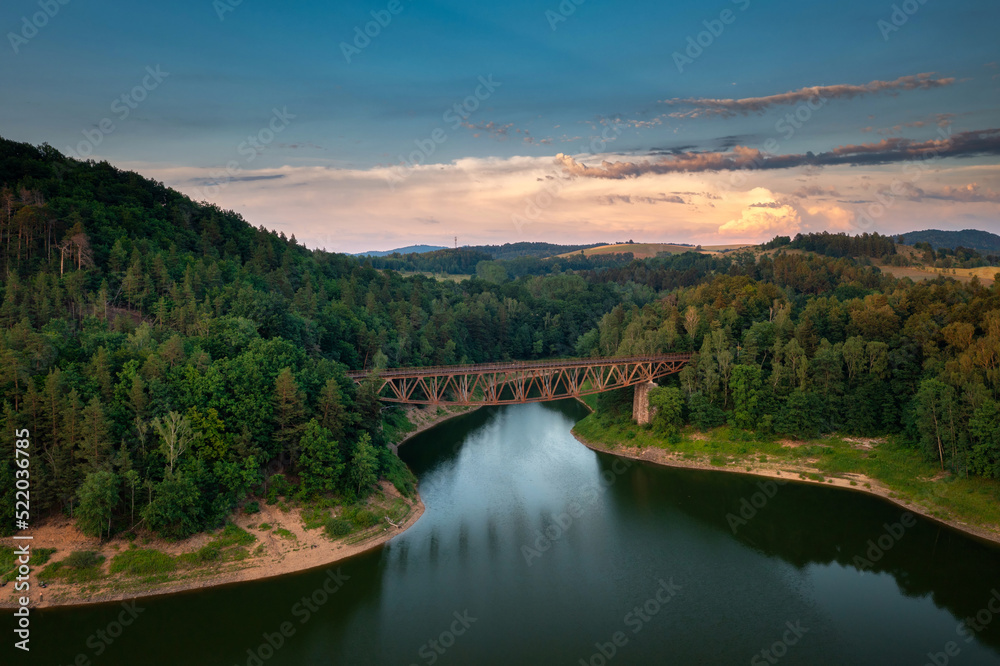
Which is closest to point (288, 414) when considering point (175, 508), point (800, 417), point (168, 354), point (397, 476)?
point (168, 354)

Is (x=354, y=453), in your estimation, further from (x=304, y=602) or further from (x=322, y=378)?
(x=304, y=602)

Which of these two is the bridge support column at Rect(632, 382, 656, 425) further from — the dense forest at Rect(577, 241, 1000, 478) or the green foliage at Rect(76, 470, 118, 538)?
the green foliage at Rect(76, 470, 118, 538)

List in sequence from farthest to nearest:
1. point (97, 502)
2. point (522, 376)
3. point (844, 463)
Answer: point (522, 376)
point (844, 463)
point (97, 502)

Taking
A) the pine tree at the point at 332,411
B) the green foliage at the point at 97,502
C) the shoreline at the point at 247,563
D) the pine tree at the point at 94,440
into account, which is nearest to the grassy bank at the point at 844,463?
the shoreline at the point at 247,563

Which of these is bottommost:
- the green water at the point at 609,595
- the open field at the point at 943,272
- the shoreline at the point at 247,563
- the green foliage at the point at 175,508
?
the green water at the point at 609,595

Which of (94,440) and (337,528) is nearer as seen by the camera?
(94,440)

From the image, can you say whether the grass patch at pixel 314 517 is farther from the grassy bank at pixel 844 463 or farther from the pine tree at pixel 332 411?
the grassy bank at pixel 844 463

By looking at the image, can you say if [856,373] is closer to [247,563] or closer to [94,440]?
[247,563]

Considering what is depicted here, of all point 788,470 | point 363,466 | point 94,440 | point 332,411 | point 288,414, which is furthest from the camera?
point 788,470
